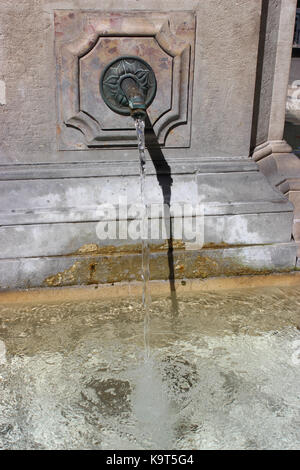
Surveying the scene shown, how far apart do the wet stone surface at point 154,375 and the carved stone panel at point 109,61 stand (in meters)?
1.12

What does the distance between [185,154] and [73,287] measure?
3.89 feet

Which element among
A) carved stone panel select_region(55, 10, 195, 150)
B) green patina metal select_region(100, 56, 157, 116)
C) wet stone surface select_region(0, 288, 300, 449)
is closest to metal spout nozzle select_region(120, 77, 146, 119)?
green patina metal select_region(100, 56, 157, 116)

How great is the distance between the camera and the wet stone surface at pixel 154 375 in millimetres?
1867

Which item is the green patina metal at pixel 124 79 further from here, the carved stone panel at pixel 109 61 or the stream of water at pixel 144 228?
the stream of water at pixel 144 228

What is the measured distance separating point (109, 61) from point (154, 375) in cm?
191

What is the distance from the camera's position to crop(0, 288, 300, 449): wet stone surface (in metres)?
1.87

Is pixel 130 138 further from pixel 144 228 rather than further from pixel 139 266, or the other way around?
pixel 139 266

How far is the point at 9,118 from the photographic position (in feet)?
9.53

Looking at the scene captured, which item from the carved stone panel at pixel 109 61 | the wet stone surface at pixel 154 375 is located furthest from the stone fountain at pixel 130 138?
the wet stone surface at pixel 154 375

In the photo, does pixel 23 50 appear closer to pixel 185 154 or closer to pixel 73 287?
pixel 185 154

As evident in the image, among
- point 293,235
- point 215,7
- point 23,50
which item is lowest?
point 293,235

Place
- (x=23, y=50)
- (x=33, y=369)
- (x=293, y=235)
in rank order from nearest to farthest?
(x=33, y=369), (x=23, y=50), (x=293, y=235)

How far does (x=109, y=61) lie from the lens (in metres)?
2.87
